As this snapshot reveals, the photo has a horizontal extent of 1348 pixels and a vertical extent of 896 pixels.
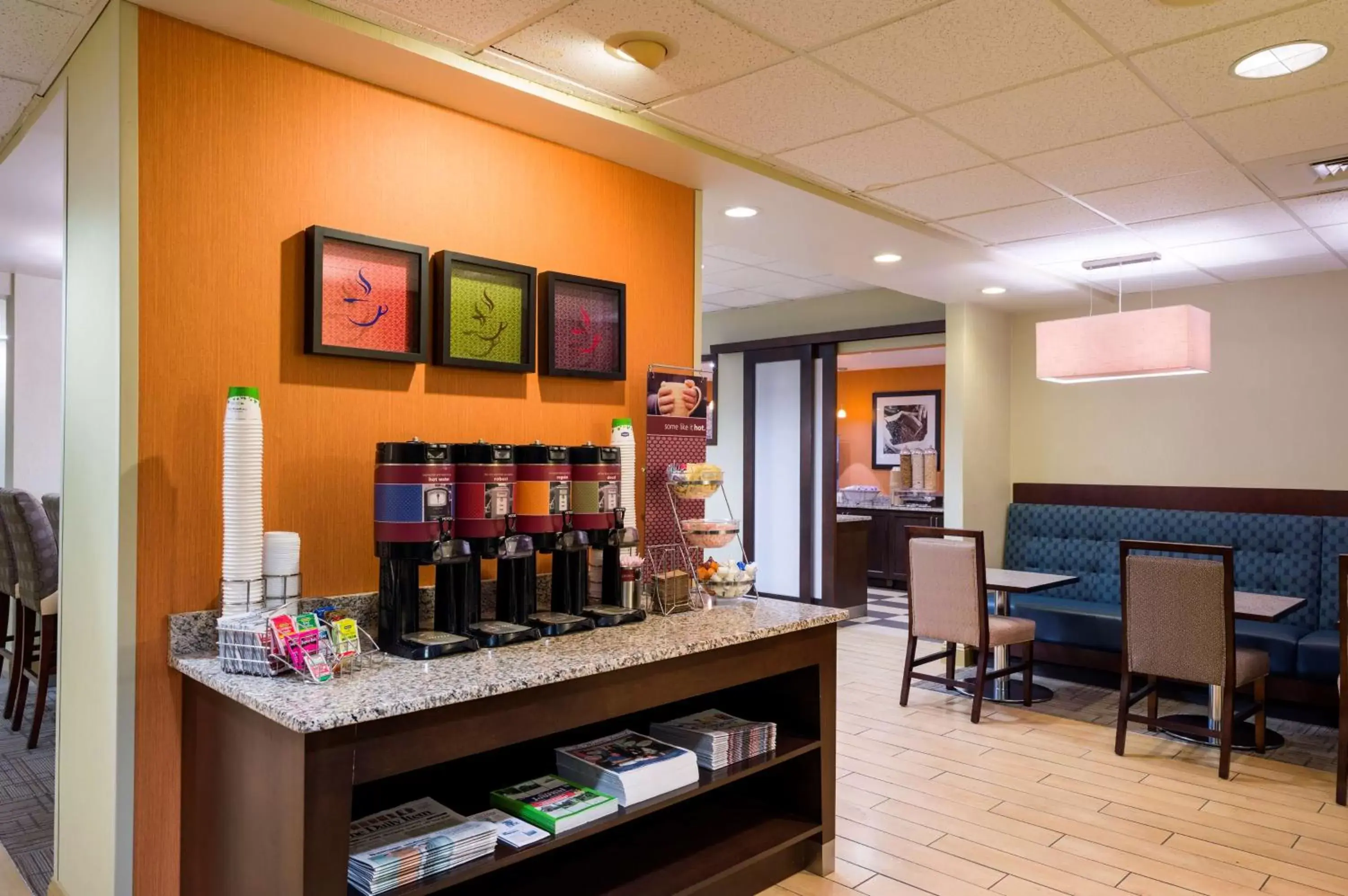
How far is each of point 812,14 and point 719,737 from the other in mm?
2139

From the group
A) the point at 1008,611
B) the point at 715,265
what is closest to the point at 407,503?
the point at 1008,611

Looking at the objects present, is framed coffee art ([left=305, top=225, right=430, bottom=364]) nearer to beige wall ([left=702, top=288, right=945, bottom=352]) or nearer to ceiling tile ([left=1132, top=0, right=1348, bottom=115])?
ceiling tile ([left=1132, top=0, right=1348, bottom=115])

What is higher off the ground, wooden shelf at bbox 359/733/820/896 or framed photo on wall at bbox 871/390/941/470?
framed photo on wall at bbox 871/390/941/470

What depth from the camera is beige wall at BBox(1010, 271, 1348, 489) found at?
5.55m

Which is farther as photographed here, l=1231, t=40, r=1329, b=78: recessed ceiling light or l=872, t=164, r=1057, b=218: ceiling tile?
l=872, t=164, r=1057, b=218: ceiling tile

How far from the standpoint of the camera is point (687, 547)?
3.45 meters

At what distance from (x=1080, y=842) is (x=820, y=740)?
115 cm

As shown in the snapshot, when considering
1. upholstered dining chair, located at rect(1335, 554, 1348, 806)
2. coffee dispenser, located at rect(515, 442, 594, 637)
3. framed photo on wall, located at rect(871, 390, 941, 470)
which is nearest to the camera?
coffee dispenser, located at rect(515, 442, 594, 637)

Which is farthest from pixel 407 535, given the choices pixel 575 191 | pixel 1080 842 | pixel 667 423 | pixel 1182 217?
pixel 1182 217

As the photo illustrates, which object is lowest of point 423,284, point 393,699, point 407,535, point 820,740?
point 820,740

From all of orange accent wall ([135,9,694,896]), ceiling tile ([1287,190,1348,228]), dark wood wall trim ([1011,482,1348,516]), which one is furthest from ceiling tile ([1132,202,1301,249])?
orange accent wall ([135,9,694,896])

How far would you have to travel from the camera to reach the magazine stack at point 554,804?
91.9 inches

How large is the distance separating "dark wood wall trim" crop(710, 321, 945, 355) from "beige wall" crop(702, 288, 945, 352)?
4 cm

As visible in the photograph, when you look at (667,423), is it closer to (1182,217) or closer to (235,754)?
(235,754)
